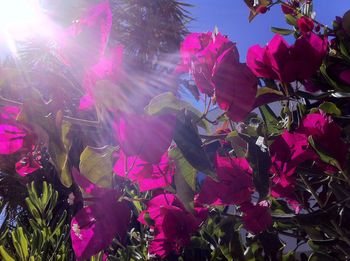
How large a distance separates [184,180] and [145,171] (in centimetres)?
5

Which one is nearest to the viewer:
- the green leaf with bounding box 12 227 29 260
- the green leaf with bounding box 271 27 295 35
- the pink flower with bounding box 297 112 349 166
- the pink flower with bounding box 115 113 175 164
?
the pink flower with bounding box 115 113 175 164

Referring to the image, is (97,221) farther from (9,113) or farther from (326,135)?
(326,135)

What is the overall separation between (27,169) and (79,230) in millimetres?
138

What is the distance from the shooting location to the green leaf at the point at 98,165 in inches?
15.4

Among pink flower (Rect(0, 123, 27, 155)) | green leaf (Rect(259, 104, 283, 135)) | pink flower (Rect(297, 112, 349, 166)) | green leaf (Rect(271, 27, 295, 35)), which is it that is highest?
green leaf (Rect(271, 27, 295, 35))

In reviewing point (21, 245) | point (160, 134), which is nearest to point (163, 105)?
point (160, 134)

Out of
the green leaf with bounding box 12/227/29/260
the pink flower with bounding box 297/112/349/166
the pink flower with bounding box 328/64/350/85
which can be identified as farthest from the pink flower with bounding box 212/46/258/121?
the green leaf with bounding box 12/227/29/260

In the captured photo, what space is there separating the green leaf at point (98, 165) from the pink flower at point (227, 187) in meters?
0.11

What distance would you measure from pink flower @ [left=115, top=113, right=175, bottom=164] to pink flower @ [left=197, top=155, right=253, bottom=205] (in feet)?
0.31

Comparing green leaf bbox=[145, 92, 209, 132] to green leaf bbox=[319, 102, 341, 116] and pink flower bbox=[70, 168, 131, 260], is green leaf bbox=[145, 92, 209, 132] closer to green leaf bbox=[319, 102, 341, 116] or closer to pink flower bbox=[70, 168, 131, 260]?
pink flower bbox=[70, 168, 131, 260]

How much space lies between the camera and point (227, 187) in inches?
16.7

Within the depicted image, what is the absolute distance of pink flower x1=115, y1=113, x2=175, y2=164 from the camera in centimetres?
35

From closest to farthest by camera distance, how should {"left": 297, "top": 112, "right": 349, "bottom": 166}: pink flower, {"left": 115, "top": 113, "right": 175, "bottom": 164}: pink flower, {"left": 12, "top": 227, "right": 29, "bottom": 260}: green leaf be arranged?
{"left": 115, "top": 113, "right": 175, "bottom": 164}: pink flower
{"left": 297, "top": 112, "right": 349, "bottom": 166}: pink flower
{"left": 12, "top": 227, "right": 29, "bottom": 260}: green leaf

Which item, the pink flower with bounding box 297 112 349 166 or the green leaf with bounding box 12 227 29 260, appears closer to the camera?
the pink flower with bounding box 297 112 349 166
